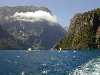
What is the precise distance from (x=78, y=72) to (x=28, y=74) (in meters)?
19.2

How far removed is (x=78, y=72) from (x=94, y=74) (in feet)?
10.8

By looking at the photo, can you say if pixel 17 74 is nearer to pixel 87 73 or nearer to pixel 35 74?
pixel 35 74

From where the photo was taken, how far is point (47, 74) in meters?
63.6

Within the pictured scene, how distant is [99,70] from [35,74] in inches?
786

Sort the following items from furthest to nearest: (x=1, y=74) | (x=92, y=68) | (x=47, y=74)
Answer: (x=1, y=74) < (x=47, y=74) < (x=92, y=68)

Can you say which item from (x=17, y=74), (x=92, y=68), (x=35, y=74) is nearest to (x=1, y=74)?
(x=17, y=74)

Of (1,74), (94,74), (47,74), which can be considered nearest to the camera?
(94,74)

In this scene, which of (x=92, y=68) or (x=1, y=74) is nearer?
(x=92, y=68)

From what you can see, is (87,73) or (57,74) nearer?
(87,73)

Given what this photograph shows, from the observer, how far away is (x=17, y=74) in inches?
2625

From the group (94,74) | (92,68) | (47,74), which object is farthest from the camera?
(47,74)

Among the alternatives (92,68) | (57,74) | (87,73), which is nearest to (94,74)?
(87,73)

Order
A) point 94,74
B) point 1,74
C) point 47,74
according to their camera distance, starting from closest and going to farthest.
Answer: point 94,74 < point 47,74 < point 1,74

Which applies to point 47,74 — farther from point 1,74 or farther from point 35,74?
point 1,74
